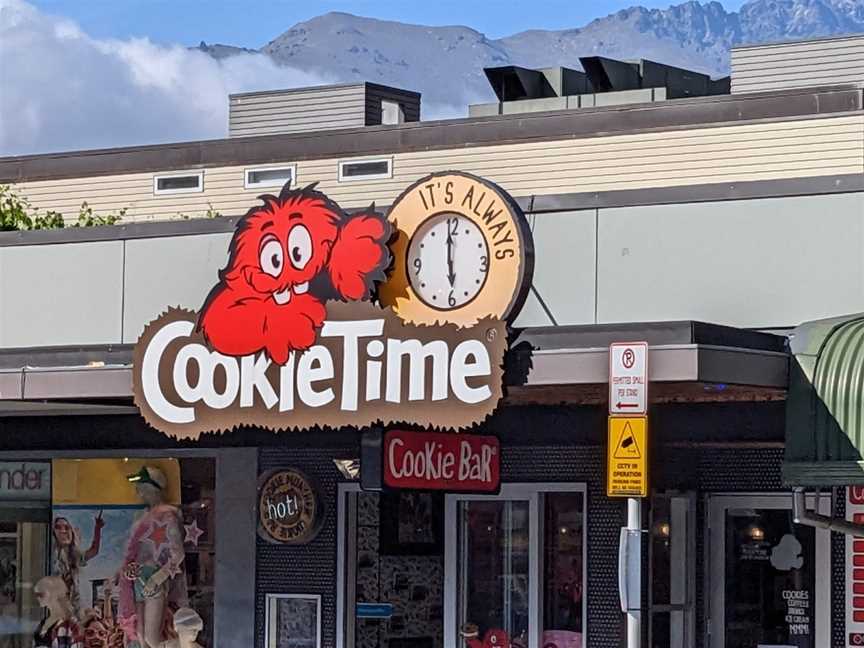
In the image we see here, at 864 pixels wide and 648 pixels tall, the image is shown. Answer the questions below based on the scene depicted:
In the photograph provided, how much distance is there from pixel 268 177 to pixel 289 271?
11625mm

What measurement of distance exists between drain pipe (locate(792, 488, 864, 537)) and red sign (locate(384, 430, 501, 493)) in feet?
9.24

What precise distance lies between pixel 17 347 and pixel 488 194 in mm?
6124

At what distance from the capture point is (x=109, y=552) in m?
18.7

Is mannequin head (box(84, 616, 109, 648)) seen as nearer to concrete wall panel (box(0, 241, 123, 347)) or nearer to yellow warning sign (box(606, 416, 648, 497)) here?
concrete wall panel (box(0, 241, 123, 347))

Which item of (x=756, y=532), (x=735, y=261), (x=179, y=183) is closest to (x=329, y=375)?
(x=735, y=261)

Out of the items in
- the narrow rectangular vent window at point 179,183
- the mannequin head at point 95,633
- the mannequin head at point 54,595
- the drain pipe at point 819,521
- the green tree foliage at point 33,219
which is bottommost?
the mannequin head at point 95,633

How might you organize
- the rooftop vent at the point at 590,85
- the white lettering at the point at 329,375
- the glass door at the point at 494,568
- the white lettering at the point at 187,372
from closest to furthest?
the white lettering at the point at 329,375
the white lettering at the point at 187,372
the glass door at the point at 494,568
the rooftop vent at the point at 590,85

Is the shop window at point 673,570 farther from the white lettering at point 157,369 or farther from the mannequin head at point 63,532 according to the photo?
the mannequin head at point 63,532

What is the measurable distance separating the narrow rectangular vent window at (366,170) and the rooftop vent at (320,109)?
4.37 meters

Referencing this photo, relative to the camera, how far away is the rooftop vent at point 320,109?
30.3 meters

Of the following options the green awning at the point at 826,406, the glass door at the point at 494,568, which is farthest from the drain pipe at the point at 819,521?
the glass door at the point at 494,568

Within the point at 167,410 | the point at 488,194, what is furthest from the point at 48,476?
the point at 488,194

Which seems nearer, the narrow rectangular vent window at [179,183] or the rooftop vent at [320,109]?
the narrow rectangular vent window at [179,183]

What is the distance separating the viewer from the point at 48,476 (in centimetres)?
1928
